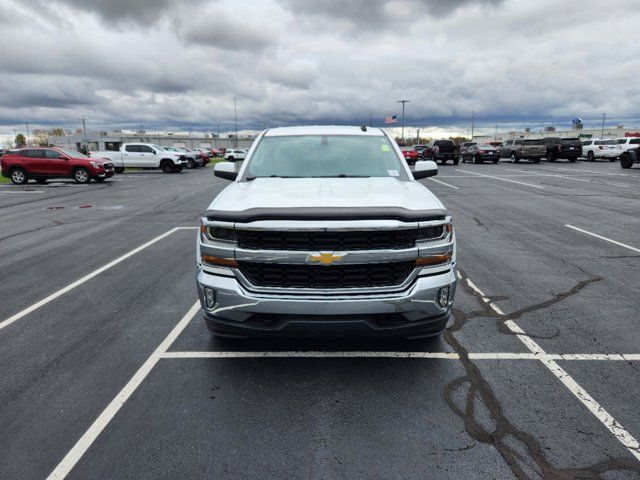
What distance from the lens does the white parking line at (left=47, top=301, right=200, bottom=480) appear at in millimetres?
2375

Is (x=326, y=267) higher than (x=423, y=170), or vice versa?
(x=423, y=170)

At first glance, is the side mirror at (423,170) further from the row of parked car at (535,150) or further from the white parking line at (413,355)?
the row of parked car at (535,150)

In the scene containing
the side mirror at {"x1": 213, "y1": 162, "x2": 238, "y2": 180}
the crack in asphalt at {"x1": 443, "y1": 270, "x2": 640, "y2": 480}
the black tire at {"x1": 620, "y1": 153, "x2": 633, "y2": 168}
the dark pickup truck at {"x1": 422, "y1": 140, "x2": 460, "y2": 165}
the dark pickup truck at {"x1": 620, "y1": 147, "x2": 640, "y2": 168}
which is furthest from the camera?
the dark pickup truck at {"x1": 422, "y1": 140, "x2": 460, "y2": 165}

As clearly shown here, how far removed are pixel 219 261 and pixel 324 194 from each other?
0.97 meters

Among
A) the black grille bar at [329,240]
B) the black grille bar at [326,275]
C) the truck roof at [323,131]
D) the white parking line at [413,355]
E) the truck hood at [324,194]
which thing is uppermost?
→ the truck roof at [323,131]

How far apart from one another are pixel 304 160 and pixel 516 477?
336 cm

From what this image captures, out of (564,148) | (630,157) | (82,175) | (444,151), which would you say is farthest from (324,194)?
(564,148)

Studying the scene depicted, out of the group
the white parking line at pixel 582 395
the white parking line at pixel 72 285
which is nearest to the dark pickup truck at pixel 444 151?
the white parking line at pixel 72 285

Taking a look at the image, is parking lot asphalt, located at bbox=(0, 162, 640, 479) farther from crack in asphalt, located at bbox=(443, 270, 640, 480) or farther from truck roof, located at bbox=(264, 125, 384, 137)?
truck roof, located at bbox=(264, 125, 384, 137)

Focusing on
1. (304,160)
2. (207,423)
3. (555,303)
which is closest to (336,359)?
(207,423)

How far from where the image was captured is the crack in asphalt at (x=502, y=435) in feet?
7.57

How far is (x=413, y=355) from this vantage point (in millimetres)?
3584

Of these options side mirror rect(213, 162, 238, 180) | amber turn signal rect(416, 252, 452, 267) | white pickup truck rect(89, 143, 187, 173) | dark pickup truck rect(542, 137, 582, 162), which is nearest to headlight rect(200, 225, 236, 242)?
amber turn signal rect(416, 252, 452, 267)

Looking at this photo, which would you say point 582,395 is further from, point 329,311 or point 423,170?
point 423,170
